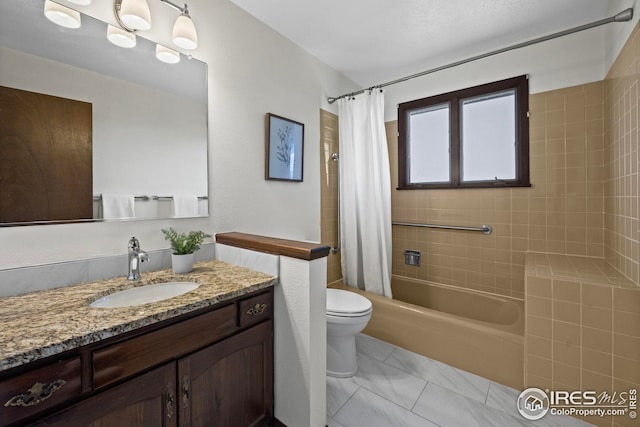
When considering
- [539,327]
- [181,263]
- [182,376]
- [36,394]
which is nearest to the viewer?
[36,394]

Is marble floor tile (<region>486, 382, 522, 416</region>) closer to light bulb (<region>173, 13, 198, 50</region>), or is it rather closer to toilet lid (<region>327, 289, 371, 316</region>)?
toilet lid (<region>327, 289, 371, 316</region>)

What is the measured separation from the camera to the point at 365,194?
2.45 metres

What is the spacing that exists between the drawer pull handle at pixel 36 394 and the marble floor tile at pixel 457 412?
1.57 meters

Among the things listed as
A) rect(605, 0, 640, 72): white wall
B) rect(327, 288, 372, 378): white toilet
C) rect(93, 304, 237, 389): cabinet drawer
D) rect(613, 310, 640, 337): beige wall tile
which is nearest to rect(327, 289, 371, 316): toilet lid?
rect(327, 288, 372, 378): white toilet

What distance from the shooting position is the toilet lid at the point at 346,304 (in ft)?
5.59

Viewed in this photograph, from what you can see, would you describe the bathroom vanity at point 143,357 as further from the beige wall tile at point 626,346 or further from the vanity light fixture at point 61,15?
the beige wall tile at point 626,346

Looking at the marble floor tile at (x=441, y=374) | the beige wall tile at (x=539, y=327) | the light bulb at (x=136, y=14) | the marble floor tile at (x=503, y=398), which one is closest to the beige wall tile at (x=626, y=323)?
the beige wall tile at (x=539, y=327)

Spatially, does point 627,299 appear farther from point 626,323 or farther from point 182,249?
point 182,249

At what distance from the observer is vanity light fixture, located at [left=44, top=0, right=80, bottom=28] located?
43.5 inches

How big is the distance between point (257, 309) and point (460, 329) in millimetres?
1423

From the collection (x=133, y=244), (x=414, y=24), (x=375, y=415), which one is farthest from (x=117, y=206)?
(x=414, y=24)

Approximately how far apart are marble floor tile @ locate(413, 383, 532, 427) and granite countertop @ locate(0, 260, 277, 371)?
115 cm

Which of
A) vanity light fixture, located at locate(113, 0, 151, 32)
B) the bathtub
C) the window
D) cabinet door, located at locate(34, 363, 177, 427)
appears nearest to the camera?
Answer: cabinet door, located at locate(34, 363, 177, 427)

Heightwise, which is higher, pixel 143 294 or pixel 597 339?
pixel 143 294
